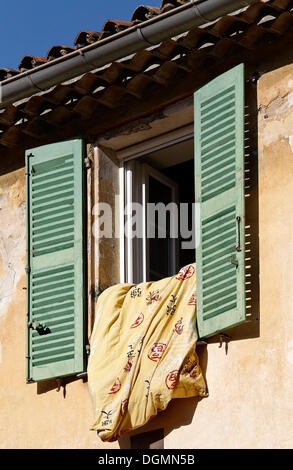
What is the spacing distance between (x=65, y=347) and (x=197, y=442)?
1.35m

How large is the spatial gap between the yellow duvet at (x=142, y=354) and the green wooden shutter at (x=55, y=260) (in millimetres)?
266

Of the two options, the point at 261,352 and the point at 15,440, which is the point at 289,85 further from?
the point at 15,440

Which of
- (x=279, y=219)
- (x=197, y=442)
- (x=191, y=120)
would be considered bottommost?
(x=197, y=442)

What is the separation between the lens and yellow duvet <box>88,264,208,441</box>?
9.20m

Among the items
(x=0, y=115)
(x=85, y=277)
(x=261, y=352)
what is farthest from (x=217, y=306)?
(x=0, y=115)

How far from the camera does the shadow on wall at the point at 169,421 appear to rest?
926 centimetres

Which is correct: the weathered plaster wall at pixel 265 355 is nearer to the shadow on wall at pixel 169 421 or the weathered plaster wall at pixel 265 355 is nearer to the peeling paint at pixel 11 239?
the shadow on wall at pixel 169 421

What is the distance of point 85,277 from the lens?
10.2 meters

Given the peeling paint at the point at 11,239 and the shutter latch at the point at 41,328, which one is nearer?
the shutter latch at the point at 41,328

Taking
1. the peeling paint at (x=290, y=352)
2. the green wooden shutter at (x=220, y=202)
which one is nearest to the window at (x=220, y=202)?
the green wooden shutter at (x=220, y=202)

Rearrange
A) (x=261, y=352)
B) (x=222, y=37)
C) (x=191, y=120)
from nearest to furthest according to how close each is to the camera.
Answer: (x=261, y=352), (x=222, y=37), (x=191, y=120)

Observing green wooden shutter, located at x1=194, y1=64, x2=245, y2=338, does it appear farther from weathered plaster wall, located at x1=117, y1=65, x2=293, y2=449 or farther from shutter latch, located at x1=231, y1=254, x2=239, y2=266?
weathered plaster wall, located at x1=117, y1=65, x2=293, y2=449

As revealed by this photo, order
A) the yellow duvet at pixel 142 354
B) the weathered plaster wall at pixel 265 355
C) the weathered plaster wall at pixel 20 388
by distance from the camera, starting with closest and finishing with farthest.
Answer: the weathered plaster wall at pixel 265 355 < the yellow duvet at pixel 142 354 < the weathered plaster wall at pixel 20 388

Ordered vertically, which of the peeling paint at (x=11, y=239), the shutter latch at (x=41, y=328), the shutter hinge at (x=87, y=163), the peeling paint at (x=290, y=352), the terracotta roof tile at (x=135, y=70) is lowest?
the peeling paint at (x=290, y=352)
